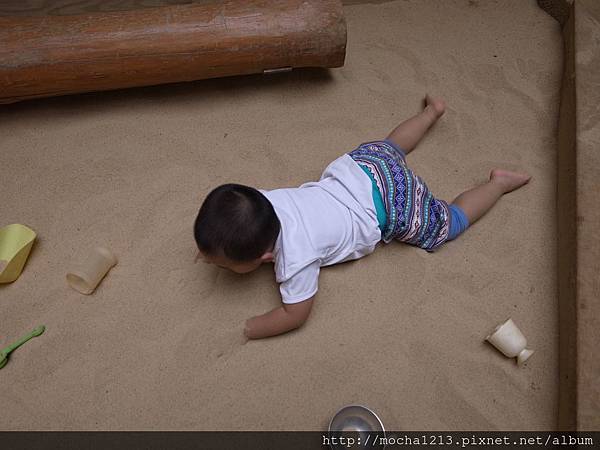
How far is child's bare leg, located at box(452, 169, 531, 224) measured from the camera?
1955 mm

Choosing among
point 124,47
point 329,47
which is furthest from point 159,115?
point 329,47

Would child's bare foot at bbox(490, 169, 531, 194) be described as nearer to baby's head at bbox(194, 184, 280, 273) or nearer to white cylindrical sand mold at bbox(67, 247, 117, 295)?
baby's head at bbox(194, 184, 280, 273)

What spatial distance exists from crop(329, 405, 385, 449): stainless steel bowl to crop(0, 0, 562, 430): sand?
51mm

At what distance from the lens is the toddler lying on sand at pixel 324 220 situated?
1501mm

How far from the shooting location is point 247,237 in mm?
1497


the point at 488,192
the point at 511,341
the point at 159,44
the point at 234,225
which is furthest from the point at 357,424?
the point at 159,44

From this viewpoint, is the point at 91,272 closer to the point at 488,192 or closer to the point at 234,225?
the point at 234,225

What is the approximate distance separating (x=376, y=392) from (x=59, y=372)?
→ 96 cm

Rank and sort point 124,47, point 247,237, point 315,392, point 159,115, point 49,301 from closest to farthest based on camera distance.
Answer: point 247,237
point 315,392
point 49,301
point 124,47
point 159,115

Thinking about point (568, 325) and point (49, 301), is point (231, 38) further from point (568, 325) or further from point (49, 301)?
point (568, 325)

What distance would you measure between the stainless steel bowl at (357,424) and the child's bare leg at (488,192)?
78 cm

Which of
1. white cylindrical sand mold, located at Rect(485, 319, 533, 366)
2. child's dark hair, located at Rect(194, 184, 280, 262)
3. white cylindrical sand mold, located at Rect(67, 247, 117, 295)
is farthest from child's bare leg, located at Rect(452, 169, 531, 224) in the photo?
white cylindrical sand mold, located at Rect(67, 247, 117, 295)

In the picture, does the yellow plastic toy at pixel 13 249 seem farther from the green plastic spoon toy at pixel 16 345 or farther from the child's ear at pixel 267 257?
the child's ear at pixel 267 257

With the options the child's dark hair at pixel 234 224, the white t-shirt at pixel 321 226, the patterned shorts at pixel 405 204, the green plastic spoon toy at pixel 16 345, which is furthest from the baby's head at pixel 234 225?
the green plastic spoon toy at pixel 16 345
